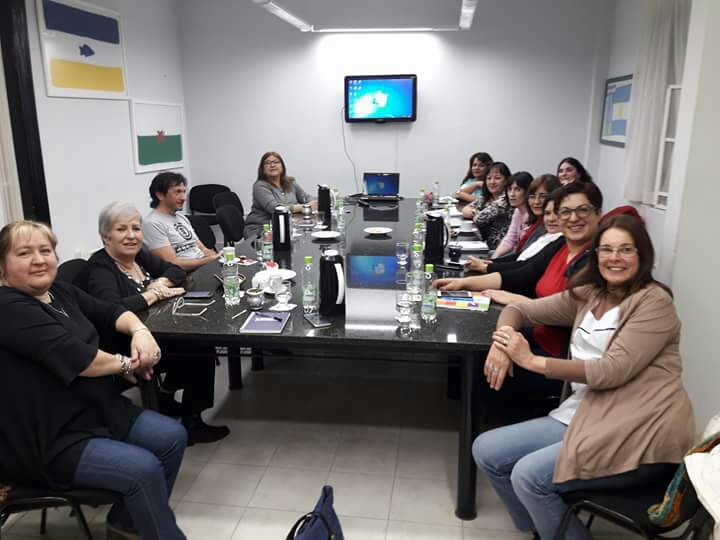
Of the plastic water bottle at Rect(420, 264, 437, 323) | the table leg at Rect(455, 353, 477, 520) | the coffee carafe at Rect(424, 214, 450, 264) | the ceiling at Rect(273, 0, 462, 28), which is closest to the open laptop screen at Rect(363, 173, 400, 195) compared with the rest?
the ceiling at Rect(273, 0, 462, 28)

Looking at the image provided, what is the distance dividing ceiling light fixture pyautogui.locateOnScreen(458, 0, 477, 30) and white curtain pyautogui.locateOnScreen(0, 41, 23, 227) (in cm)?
347

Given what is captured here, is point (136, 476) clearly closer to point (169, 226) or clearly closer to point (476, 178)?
point (169, 226)

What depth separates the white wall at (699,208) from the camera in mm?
2043

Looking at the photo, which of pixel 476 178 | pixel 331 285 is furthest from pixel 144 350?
pixel 476 178

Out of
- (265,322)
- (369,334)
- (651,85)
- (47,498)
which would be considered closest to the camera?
(47,498)

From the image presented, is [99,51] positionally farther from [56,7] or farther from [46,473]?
[46,473]

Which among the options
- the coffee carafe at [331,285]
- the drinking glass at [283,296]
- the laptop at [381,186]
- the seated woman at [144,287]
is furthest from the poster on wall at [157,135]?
the coffee carafe at [331,285]

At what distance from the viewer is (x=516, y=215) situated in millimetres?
3572

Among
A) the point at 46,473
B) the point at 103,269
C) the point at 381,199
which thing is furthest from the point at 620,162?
the point at 46,473

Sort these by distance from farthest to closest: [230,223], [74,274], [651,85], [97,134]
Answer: [97,134], [651,85], [230,223], [74,274]

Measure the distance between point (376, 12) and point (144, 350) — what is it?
5287 mm

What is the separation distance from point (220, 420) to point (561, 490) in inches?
70.7

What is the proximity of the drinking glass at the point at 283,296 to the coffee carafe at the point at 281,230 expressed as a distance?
35.3 inches

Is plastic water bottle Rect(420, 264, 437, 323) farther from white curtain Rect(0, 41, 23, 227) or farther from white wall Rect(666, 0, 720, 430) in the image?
white curtain Rect(0, 41, 23, 227)
